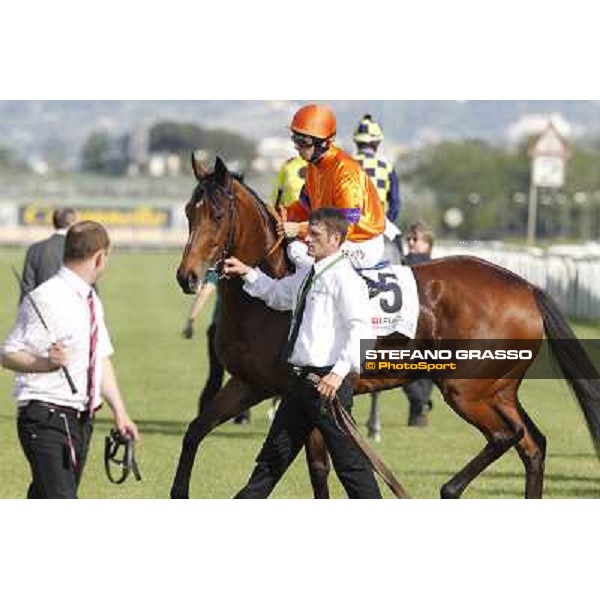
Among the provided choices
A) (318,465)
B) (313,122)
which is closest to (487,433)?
(318,465)

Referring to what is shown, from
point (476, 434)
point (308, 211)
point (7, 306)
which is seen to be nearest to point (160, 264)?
point (7, 306)

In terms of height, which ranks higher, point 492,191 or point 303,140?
point 303,140

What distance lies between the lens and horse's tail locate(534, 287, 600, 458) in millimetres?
11031

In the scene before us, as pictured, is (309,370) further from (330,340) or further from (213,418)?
(213,418)

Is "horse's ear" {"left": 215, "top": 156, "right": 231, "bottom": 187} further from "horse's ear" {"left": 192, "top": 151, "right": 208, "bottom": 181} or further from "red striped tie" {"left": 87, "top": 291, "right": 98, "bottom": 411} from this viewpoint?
"red striped tie" {"left": 87, "top": 291, "right": 98, "bottom": 411}

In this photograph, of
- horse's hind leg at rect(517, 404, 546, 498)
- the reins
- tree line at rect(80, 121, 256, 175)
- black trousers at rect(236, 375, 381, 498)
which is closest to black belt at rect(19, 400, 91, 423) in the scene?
black trousers at rect(236, 375, 381, 498)

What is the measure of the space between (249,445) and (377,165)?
8.03 ft

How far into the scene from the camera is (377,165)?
47.4 ft

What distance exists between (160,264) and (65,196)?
157 feet

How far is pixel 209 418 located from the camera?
1087 cm

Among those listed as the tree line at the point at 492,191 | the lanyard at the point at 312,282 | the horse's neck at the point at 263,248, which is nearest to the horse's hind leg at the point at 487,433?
the horse's neck at the point at 263,248

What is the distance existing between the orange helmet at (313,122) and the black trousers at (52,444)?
314cm

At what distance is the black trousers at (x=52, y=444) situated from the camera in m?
8.00
